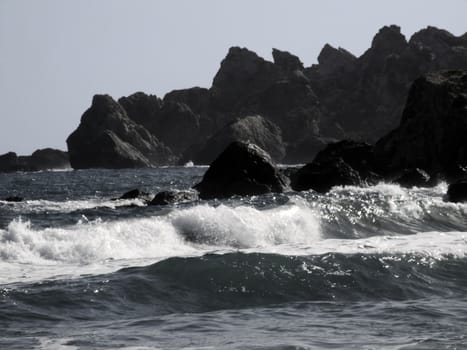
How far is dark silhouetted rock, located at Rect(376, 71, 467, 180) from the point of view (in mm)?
44562

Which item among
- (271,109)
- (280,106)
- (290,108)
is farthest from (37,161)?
(290,108)

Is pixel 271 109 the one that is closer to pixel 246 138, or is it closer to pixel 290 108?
pixel 290 108

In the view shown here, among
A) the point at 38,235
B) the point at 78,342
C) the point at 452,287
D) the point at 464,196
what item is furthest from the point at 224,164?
the point at 78,342

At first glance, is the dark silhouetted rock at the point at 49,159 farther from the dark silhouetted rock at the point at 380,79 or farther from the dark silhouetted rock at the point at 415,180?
the dark silhouetted rock at the point at 415,180

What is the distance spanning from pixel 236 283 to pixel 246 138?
125 m

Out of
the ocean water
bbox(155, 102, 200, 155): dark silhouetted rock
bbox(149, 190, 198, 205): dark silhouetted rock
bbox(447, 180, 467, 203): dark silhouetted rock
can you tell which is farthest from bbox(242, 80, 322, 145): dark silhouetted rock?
the ocean water

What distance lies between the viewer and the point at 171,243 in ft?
67.8

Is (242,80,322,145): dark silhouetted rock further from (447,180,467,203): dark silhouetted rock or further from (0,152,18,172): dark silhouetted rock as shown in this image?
(447,180,467,203): dark silhouetted rock

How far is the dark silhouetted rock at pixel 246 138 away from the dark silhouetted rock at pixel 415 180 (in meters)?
94.8

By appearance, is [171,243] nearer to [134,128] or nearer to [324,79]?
[134,128]

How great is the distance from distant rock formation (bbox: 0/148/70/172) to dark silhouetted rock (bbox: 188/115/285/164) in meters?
28.8

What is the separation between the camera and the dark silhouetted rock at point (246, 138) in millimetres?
139375

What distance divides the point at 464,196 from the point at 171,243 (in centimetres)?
1583

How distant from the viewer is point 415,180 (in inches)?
1641
